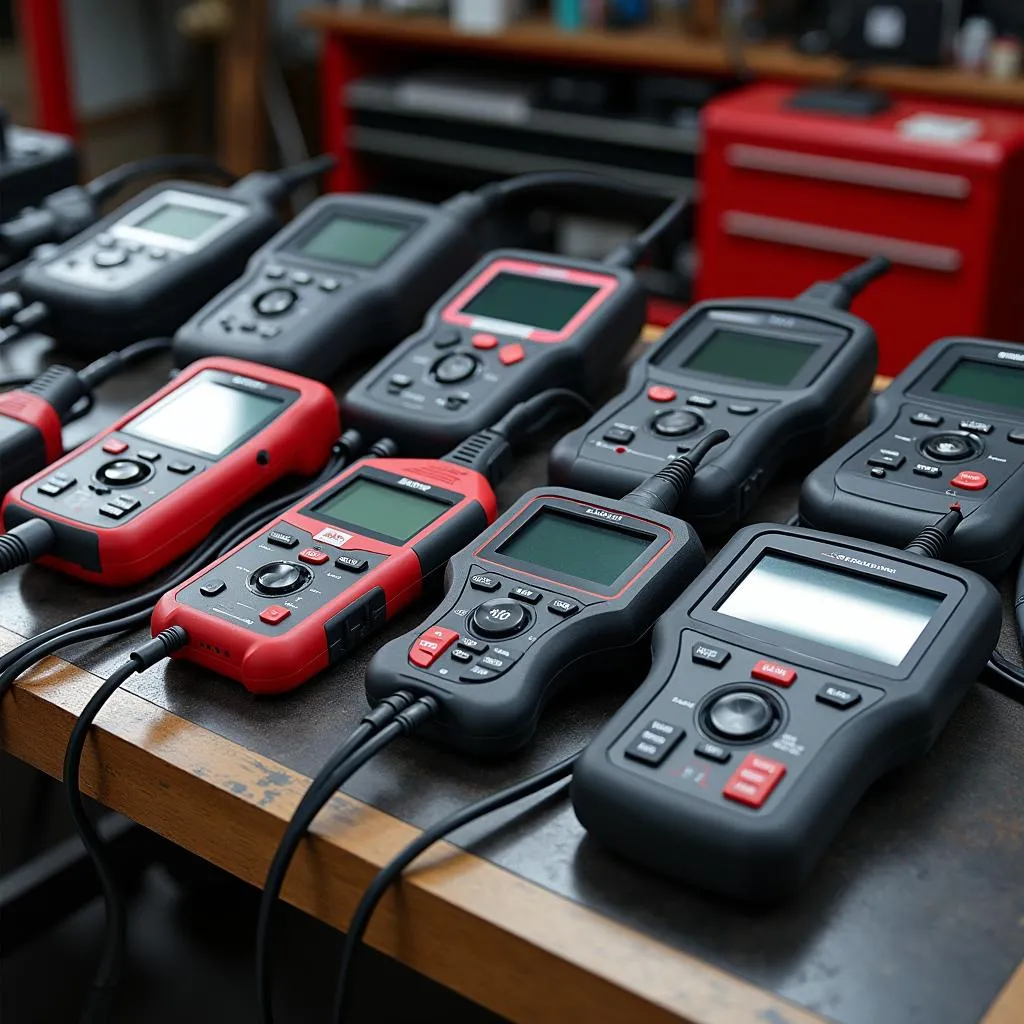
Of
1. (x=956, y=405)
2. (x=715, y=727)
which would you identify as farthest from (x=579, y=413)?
(x=715, y=727)

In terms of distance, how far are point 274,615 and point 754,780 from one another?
291 millimetres

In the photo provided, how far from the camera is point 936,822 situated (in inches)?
25.5

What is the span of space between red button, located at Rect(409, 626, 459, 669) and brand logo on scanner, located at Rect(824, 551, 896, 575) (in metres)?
0.21

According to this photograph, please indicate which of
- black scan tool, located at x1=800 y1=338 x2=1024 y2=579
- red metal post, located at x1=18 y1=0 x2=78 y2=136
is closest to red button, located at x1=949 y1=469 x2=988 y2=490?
black scan tool, located at x1=800 y1=338 x2=1024 y2=579

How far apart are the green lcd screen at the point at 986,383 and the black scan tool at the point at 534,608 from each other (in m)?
0.23

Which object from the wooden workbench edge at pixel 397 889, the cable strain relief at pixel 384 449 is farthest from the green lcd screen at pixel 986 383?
the wooden workbench edge at pixel 397 889

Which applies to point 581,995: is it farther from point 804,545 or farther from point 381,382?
point 381,382

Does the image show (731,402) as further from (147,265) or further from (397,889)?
(147,265)

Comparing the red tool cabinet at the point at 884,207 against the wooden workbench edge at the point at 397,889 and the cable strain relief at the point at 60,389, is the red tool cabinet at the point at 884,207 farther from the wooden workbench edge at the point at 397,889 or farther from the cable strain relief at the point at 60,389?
the wooden workbench edge at the point at 397,889

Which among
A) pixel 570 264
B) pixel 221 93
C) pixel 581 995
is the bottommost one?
pixel 221 93

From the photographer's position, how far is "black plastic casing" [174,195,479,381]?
3.47ft

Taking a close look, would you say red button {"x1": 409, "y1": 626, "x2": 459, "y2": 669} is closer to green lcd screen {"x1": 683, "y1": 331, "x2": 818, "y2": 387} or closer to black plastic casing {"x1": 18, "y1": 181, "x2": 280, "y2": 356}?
green lcd screen {"x1": 683, "y1": 331, "x2": 818, "y2": 387}

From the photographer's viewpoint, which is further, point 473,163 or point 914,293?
point 473,163

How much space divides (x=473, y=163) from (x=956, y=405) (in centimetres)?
215
